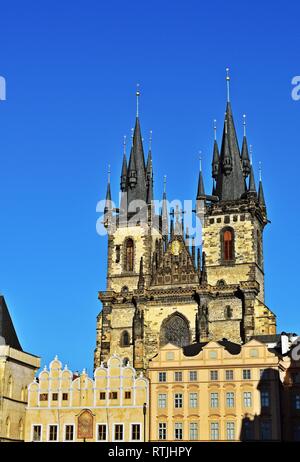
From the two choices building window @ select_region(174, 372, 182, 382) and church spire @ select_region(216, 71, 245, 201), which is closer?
building window @ select_region(174, 372, 182, 382)

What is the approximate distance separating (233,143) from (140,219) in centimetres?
1169

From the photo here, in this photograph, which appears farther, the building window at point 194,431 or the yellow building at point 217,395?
the building window at point 194,431

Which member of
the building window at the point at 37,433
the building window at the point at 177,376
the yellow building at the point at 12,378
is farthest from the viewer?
the yellow building at the point at 12,378

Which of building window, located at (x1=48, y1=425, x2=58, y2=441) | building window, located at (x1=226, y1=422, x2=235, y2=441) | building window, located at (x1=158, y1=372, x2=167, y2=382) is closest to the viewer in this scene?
building window, located at (x1=226, y1=422, x2=235, y2=441)

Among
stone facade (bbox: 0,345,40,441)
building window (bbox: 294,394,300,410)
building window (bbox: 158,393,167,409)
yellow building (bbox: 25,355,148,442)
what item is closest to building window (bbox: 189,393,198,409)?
building window (bbox: 158,393,167,409)

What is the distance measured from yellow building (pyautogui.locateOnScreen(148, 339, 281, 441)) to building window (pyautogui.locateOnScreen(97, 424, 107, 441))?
335 cm

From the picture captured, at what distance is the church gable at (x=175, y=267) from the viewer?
7262 cm

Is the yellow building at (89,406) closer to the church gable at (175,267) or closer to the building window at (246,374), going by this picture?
the building window at (246,374)

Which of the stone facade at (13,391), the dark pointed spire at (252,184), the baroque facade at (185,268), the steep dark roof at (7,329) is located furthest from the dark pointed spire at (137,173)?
the stone facade at (13,391)

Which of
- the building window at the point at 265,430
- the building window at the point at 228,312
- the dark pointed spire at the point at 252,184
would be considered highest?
the dark pointed spire at the point at 252,184

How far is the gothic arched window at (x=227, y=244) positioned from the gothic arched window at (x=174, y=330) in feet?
22.4

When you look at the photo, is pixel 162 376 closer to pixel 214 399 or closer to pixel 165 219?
pixel 214 399

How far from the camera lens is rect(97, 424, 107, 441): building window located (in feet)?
185

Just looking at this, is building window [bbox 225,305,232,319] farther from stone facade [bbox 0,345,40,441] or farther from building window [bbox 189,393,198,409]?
stone facade [bbox 0,345,40,441]
